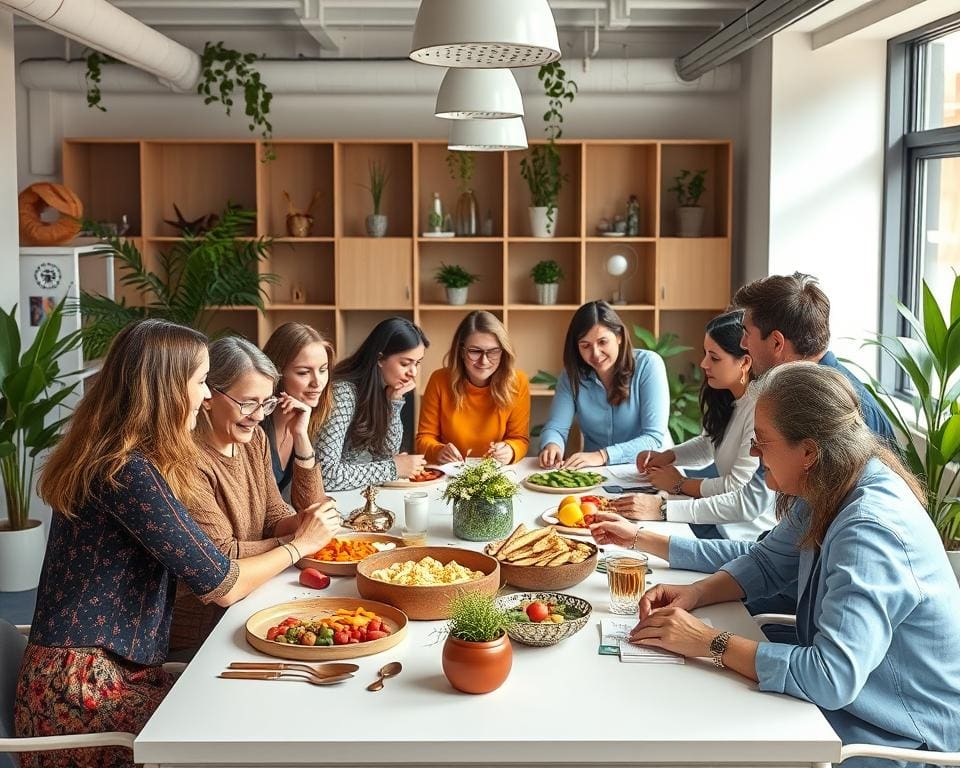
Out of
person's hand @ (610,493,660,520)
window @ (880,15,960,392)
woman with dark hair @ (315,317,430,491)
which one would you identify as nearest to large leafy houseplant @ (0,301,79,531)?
woman with dark hair @ (315,317,430,491)

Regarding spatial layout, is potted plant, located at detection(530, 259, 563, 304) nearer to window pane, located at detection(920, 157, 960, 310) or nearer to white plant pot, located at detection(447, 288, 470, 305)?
white plant pot, located at detection(447, 288, 470, 305)

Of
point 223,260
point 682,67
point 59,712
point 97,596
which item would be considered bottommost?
point 59,712

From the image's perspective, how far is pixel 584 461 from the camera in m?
4.07

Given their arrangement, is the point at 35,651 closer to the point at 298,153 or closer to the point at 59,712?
the point at 59,712

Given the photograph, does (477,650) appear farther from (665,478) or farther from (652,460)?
(652,460)

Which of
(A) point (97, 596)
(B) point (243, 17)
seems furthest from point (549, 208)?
(A) point (97, 596)

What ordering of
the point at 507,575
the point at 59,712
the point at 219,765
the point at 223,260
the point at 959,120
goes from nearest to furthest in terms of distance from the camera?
the point at 219,765 → the point at 59,712 → the point at 507,575 → the point at 959,120 → the point at 223,260

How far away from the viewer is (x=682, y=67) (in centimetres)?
650

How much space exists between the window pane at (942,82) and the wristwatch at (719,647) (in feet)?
13.2

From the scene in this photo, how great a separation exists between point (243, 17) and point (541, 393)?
113 inches

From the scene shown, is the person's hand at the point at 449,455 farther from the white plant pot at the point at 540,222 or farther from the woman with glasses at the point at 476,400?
the white plant pot at the point at 540,222

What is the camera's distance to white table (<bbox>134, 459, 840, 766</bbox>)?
178 centimetres

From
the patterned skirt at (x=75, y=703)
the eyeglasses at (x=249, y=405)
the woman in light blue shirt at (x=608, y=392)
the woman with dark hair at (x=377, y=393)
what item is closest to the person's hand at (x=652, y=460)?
the woman in light blue shirt at (x=608, y=392)

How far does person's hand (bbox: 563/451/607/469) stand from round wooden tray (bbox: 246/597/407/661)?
176cm
